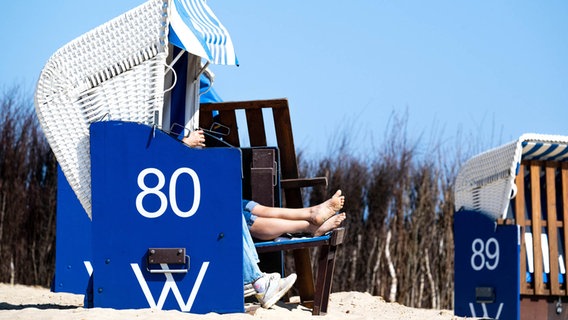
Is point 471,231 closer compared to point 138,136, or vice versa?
point 138,136

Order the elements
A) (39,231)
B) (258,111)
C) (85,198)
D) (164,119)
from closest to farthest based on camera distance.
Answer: (85,198), (164,119), (258,111), (39,231)

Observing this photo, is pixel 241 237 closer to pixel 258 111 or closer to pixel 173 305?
pixel 173 305

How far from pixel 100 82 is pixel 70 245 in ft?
6.69

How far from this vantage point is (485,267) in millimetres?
6539

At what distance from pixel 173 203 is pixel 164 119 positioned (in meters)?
1.11

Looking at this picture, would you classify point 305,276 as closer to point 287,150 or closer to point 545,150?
point 287,150

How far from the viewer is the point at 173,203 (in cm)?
460

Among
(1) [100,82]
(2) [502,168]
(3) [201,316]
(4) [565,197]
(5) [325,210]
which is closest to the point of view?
(3) [201,316]

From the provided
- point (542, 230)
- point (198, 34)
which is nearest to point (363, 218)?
point (542, 230)

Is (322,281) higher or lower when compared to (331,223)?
lower

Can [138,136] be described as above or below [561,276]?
above

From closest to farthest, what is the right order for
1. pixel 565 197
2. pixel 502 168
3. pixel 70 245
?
pixel 502 168 → pixel 70 245 → pixel 565 197

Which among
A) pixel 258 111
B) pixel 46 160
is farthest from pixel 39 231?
pixel 258 111

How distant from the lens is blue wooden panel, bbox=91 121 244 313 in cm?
456
